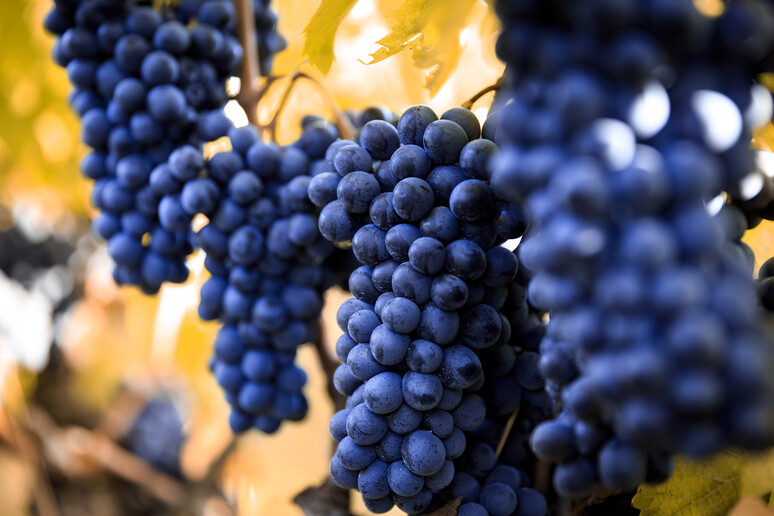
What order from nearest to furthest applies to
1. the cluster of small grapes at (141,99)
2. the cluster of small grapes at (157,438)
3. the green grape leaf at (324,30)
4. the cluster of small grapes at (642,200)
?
the cluster of small grapes at (642,200), the green grape leaf at (324,30), the cluster of small grapes at (141,99), the cluster of small grapes at (157,438)

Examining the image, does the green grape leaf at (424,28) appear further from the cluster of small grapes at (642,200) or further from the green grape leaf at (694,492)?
the green grape leaf at (694,492)

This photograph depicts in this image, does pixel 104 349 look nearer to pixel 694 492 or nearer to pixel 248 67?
pixel 248 67

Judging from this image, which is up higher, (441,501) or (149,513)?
(441,501)

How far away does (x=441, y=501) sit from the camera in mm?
574

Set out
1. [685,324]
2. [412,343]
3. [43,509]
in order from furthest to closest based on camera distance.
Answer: [43,509] → [412,343] → [685,324]

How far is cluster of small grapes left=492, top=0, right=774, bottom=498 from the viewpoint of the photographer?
286 mm

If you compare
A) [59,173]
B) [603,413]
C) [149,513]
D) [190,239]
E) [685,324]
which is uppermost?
[685,324]

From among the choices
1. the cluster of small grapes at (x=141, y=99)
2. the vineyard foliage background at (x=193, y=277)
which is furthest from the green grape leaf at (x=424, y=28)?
the cluster of small grapes at (x=141, y=99)

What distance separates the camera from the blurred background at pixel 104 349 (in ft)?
3.91

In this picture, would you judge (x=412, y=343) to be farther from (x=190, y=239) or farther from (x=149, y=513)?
(x=149, y=513)

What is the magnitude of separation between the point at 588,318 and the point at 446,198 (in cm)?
25

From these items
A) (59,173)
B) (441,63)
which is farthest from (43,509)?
(441,63)

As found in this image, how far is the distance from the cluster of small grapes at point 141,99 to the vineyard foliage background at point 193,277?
Answer: 0.13 m

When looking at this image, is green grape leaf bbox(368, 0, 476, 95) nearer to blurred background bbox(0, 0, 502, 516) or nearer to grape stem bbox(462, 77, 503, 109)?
grape stem bbox(462, 77, 503, 109)
